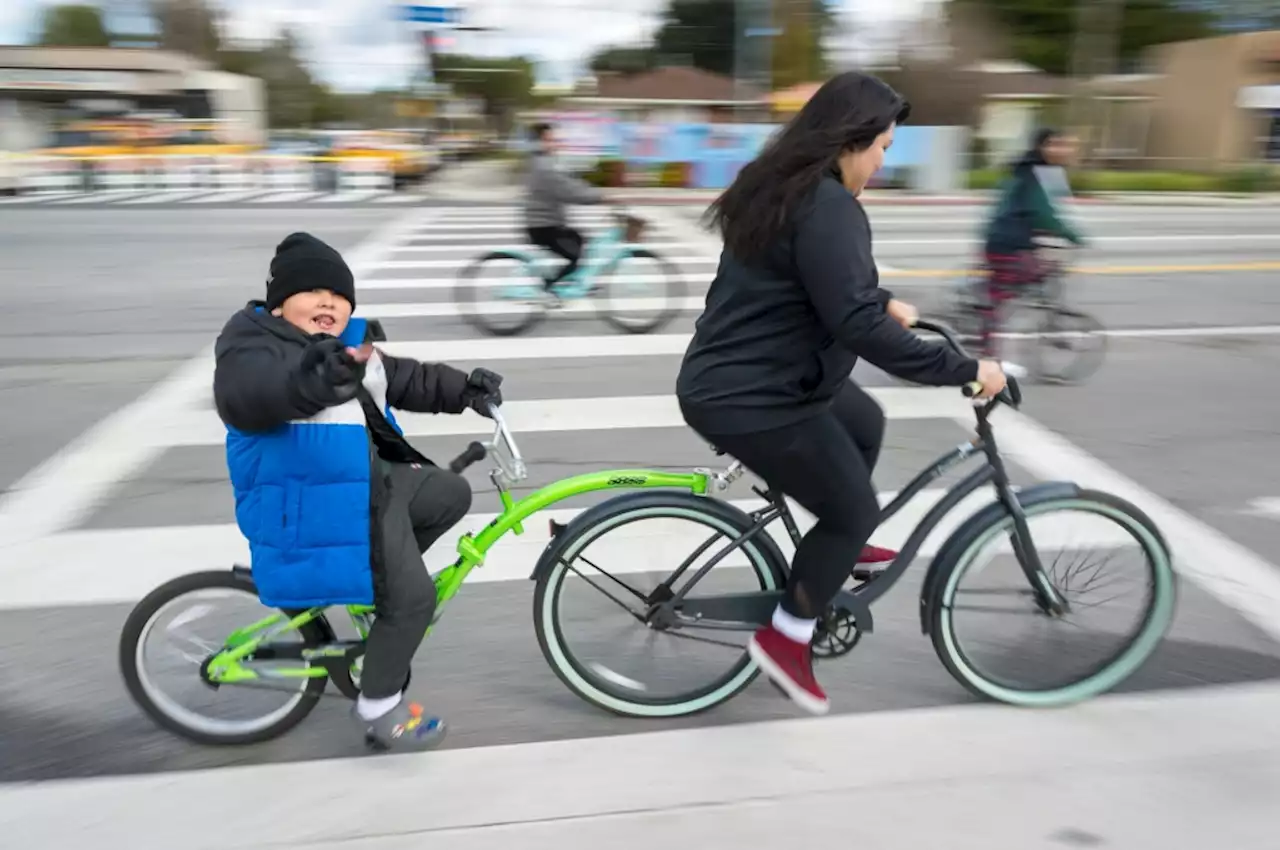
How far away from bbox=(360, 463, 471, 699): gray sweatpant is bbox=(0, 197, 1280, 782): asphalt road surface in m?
0.35

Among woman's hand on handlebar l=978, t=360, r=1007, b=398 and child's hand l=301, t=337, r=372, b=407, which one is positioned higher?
child's hand l=301, t=337, r=372, b=407

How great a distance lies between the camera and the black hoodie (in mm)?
2553

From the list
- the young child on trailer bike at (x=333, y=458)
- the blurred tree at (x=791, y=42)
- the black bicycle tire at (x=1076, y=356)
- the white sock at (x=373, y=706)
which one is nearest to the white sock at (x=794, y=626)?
the young child on trailer bike at (x=333, y=458)

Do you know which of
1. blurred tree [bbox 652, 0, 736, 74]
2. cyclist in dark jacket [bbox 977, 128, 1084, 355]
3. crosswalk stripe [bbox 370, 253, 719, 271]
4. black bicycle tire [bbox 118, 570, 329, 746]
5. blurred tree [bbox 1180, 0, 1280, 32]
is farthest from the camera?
blurred tree [bbox 652, 0, 736, 74]

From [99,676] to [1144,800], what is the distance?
3320mm

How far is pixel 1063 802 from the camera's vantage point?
8.96 feet

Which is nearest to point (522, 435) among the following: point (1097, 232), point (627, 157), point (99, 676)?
point (99, 676)

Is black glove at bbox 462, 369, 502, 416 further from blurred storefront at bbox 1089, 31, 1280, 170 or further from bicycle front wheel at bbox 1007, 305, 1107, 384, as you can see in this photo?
blurred storefront at bbox 1089, 31, 1280, 170

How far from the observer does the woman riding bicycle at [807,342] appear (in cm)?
257

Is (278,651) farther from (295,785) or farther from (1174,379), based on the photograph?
(1174,379)

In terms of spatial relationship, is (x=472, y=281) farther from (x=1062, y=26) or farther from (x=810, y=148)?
(x=1062, y=26)

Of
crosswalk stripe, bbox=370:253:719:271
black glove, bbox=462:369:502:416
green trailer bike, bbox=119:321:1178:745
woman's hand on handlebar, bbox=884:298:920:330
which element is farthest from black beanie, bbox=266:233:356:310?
crosswalk stripe, bbox=370:253:719:271

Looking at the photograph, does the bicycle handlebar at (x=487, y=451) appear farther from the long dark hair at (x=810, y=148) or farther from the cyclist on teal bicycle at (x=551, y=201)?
the cyclist on teal bicycle at (x=551, y=201)

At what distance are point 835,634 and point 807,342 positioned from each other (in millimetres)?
968
